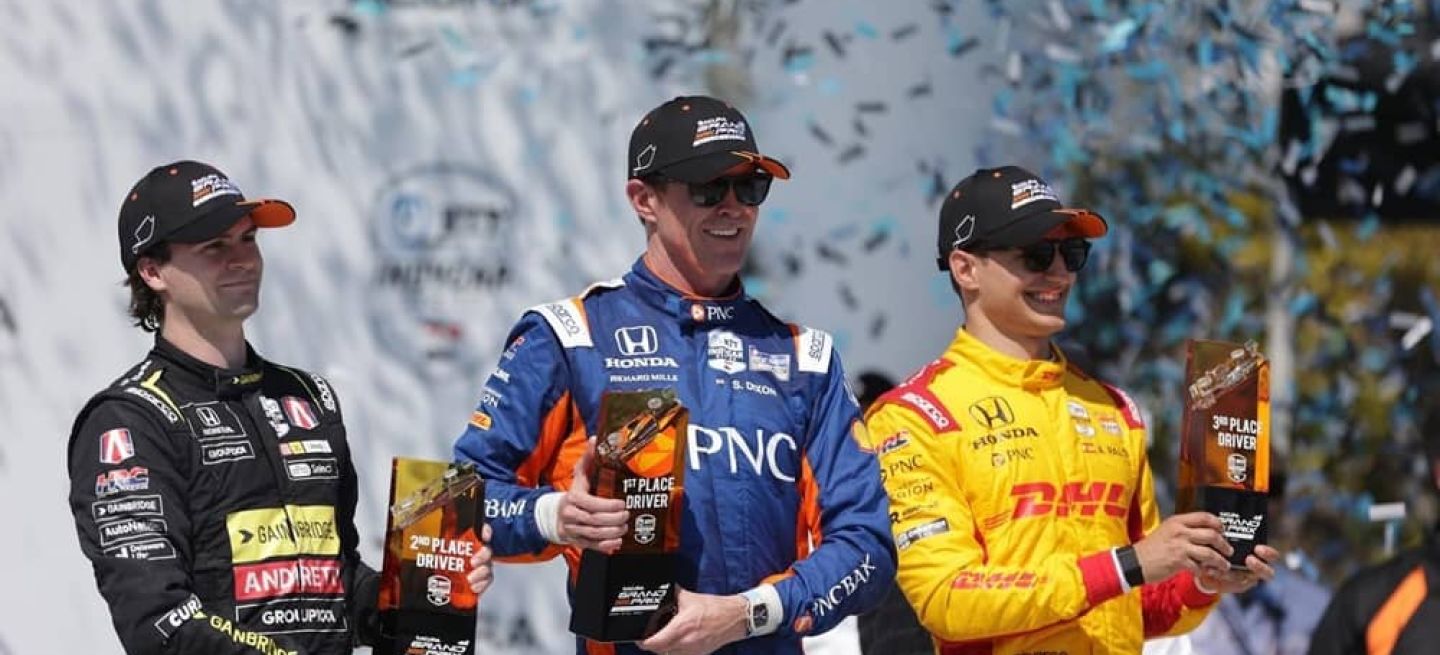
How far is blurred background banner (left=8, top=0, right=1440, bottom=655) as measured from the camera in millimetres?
6277

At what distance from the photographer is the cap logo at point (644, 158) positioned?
12.9 ft

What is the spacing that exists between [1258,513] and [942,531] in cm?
61

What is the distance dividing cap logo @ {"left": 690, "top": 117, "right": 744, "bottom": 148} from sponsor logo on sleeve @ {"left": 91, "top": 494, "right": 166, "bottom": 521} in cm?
113

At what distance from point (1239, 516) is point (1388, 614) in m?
0.56

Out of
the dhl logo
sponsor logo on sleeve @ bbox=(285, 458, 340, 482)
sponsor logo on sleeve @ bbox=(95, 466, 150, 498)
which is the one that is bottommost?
the dhl logo

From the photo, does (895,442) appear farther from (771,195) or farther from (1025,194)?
(771,195)

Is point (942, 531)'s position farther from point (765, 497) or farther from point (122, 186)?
point (122, 186)

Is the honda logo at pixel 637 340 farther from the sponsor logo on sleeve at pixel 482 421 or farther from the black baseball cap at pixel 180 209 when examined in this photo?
the black baseball cap at pixel 180 209

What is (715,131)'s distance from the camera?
12.8 ft

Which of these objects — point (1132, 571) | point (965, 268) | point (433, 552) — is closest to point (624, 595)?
point (433, 552)

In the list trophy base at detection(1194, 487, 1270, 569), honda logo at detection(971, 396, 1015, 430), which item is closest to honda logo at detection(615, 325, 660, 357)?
honda logo at detection(971, 396, 1015, 430)

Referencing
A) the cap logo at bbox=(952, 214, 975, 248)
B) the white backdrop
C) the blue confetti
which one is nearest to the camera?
the cap logo at bbox=(952, 214, 975, 248)

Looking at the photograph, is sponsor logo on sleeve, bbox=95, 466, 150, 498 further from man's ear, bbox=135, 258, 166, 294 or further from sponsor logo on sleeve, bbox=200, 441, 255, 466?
man's ear, bbox=135, 258, 166, 294

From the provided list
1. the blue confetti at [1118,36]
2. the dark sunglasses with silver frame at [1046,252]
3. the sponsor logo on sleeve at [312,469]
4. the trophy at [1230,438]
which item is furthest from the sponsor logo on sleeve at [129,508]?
the blue confetti at [1118,36]
